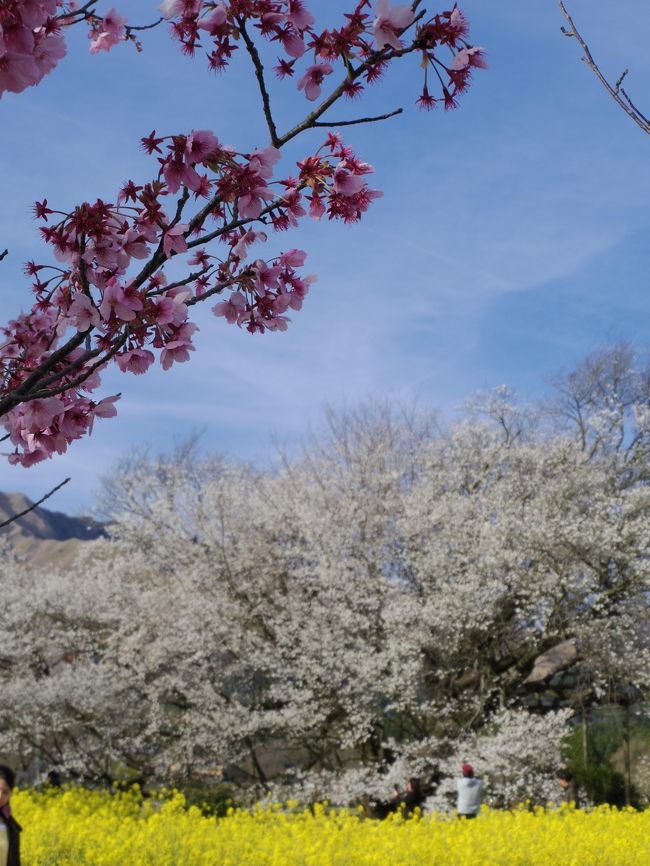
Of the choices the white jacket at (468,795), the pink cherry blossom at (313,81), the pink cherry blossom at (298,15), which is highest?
the pink cherry blossom at (298,15)

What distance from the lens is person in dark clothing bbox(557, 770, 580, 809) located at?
1296cm

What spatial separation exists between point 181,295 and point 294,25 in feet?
2.99

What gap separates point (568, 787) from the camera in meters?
A: 14.0

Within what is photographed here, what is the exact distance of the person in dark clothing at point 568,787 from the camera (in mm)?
12962

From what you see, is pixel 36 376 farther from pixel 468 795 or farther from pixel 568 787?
pixel 568 787

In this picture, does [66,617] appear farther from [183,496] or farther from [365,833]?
[365,833]

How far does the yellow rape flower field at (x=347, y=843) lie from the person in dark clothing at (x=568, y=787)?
2390 mm

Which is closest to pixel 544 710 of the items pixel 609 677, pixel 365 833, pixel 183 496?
pixel 609 677

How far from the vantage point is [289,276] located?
3.01 m

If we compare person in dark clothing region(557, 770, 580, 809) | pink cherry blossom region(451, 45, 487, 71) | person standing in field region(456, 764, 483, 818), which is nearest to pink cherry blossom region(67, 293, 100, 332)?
pink cherry blossom region(451, 45, 487, 71)

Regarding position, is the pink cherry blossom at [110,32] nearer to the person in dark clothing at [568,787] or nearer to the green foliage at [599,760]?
the person in dark clothing at [568,787]

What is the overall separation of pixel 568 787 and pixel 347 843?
22.9 ft

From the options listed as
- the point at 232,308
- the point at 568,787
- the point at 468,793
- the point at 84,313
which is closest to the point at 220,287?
the point at 232,308

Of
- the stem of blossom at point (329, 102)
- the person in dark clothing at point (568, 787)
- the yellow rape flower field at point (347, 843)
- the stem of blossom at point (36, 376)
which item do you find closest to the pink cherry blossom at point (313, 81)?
the stem of blossom at point (329, 102)
